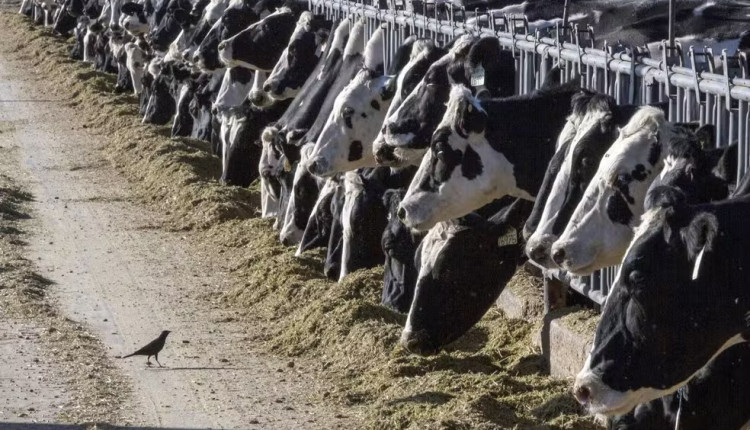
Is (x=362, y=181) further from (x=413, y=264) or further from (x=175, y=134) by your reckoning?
(x=175, y=134)

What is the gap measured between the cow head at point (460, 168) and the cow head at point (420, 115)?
2.70 ft

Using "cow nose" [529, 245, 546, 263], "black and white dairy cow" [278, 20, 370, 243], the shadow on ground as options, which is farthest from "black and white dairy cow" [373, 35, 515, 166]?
"black and white dairy cow" [278, 20, 370, 243]

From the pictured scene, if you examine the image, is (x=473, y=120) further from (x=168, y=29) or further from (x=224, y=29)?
(x=168, y=29)

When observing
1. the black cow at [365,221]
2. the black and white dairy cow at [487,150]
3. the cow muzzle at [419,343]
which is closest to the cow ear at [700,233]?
the black and white dairy cow at [487,150]

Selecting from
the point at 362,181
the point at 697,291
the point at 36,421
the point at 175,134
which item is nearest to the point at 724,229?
the point at 697,291

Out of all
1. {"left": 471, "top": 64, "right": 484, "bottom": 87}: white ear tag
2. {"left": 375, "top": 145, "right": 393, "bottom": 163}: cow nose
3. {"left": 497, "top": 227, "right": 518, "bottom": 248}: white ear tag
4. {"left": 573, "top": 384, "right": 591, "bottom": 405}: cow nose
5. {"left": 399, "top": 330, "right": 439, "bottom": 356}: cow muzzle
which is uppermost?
{"left": 471, "top": 64, "right": 484, "bottom": 87}: white ear tag

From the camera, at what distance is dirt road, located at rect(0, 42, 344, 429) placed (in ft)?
27.0

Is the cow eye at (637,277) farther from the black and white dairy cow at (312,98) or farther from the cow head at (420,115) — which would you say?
the black and white dairy cow at (312,98)

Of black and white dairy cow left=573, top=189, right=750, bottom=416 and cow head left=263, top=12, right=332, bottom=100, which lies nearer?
black and white dairy cow left=573, top=189, right=750, bottom=416

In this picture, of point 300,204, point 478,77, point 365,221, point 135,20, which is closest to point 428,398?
point 478,77

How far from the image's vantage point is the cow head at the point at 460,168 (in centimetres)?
784

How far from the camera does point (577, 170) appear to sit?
6.77 meters

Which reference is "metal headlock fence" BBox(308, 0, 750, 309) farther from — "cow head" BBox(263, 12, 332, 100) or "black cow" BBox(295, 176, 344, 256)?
"cow head" BBox(263, 12, 332, 100)

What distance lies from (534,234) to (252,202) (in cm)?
849
